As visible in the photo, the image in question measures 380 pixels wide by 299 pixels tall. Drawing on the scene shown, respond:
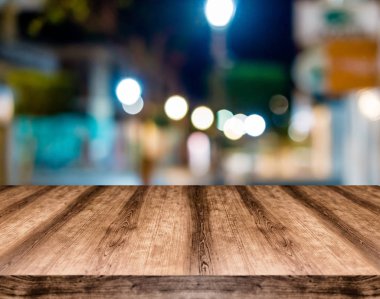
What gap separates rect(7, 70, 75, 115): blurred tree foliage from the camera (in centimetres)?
1705

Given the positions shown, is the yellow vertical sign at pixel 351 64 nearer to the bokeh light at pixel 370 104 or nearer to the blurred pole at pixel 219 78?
the bokeh light at pixel 370 104

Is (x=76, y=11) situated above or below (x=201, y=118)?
above

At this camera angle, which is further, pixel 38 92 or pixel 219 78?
pixel 219 78

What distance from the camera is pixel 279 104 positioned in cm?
2378

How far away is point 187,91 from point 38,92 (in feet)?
44.9

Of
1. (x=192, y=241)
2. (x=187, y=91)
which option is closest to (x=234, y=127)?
(x=187, y=91)

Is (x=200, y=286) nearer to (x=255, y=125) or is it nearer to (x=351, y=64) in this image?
(x=351, y=64)

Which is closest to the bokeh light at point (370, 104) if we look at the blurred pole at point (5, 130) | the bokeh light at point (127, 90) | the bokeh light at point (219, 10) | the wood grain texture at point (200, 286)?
the bokeh light at point (219, 10)

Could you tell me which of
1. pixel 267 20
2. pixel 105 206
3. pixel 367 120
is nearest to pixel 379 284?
pixel 105 206

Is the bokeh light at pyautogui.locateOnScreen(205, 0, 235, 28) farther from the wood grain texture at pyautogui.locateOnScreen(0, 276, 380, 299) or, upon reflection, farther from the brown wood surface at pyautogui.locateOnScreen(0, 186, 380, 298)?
the wood grain texture at pyautogui.locateOnScreen(0, 276, 380, 299)

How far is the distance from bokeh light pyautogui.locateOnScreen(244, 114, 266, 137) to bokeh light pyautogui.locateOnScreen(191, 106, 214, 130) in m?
2.24

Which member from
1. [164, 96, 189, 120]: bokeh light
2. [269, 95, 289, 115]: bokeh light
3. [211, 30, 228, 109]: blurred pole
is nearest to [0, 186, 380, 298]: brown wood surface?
[164, 96, 189, 120]: bokeh light

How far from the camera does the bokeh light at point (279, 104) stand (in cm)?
2242

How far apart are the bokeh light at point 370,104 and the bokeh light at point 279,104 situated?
977 cm
